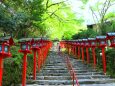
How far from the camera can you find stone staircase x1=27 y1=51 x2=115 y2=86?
51.9 feet

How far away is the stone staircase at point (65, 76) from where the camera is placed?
51.9ft

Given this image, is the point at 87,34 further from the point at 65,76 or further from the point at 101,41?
the point at 65,76

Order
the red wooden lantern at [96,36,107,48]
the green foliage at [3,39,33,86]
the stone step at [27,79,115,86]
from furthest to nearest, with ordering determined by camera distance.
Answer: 1. the red wooden lantern at [96,36,107,48]
2. the stone step at [27,79,115,86]
3. the green foliage at [3,39,33,86]

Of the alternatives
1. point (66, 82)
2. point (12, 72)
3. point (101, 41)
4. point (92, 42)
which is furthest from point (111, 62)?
point (12, 72)

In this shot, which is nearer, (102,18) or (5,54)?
(5,54)

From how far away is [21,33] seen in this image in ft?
74.8

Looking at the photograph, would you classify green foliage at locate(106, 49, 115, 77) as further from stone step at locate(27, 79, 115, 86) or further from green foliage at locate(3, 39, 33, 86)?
green foliage at locate(3, 39, 33, 86)

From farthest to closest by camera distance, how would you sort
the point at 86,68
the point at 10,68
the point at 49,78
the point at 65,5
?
the point at 65,5
the point at 86,68
the point at 49,78
the point at 10,68

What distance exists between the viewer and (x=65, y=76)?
17.1 metres

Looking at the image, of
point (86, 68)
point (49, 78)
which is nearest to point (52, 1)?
point (86, 68)

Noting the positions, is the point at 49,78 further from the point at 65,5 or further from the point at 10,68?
the point at 65,5

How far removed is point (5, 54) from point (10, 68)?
4.89 m

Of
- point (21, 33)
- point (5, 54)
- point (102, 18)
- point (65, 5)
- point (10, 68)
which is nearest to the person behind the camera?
point (5, 54)

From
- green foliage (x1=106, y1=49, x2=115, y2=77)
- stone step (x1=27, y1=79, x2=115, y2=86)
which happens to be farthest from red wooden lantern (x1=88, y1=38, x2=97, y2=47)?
stone step (x1=27, y1=79, x2=115, y2=86)
